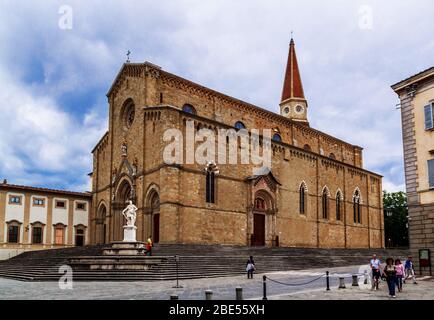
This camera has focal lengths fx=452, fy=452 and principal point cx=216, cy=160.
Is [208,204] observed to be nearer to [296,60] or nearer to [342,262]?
[342,262]

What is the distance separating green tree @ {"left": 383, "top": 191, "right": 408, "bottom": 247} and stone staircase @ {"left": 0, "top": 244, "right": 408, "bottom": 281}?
26.4 meters

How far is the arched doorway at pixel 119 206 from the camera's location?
3681 cm

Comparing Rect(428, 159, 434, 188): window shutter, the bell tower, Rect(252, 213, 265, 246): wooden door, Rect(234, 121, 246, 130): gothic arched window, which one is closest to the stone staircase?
Rect(252, 213, 265, 246): wooden door

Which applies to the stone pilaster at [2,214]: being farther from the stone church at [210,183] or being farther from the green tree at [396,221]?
the green tree at [396,221]

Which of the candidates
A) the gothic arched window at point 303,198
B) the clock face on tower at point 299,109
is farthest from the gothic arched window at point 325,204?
the clock face on tower at point 299,109

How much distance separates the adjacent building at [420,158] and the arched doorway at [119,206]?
2165 cm

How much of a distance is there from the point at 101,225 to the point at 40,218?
17.4 feet

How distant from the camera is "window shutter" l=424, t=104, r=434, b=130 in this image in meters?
23.0

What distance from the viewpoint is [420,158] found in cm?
2334

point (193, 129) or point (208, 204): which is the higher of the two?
point (193, 129)

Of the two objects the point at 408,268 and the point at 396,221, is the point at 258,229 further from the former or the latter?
the point at 396,221
